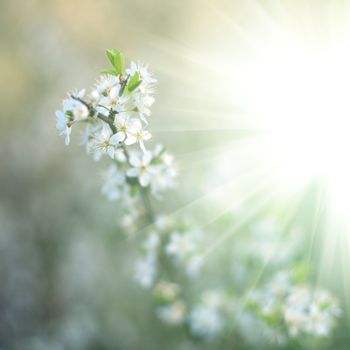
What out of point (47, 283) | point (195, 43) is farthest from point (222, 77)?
point (47, 283)

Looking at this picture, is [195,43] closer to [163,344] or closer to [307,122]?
[307,122]

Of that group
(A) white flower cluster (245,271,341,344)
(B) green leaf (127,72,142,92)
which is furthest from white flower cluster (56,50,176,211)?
(A) white flower cluster (245,271,341,344)

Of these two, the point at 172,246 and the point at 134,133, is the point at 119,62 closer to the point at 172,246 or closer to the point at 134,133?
the point at 134,133

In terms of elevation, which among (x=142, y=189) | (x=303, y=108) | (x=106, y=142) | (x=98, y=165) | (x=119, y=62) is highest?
(x=303, y=108)

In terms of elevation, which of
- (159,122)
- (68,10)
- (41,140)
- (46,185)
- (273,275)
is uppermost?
(68,10)

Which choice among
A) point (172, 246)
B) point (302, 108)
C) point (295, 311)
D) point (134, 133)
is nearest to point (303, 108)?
point (302, 108)

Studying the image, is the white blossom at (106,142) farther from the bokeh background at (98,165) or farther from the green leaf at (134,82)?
the bokeh background at (98,165)
